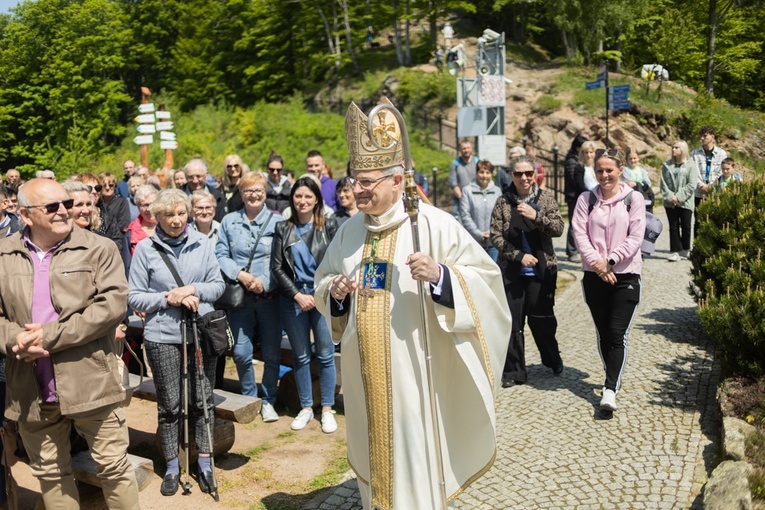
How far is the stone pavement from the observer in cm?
457

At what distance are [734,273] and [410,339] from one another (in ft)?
11.4

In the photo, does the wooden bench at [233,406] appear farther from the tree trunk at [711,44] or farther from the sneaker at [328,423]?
the tree trunk at [711,44]

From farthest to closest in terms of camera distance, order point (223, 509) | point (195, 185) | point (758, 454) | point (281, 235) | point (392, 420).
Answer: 1. point (195, 185)
2. point (281, 235)
3. point (223, 509)
4. point (758, 454)
5. point (392, 420)

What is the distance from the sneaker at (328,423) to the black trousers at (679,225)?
7508 mm

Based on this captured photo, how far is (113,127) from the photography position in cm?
4222

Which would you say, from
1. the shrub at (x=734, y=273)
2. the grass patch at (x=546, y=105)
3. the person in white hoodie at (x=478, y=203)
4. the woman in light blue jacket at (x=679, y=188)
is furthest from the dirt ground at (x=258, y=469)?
the grass patch at (x=546, y=105)

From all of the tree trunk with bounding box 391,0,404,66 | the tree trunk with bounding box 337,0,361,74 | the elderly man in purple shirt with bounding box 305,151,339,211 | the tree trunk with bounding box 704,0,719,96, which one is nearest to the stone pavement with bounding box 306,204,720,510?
the elderly man in purple shirt with bounding box 305,151,339,211

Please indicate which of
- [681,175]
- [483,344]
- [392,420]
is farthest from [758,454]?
[681,175]

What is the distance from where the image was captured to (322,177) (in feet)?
30.2

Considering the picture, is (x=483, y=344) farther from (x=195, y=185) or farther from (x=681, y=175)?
(x=681, y=175)

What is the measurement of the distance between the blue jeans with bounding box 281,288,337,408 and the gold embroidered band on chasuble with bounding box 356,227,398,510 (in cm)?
212

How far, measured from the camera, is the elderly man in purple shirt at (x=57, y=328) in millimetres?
3787

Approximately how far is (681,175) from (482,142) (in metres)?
3.60

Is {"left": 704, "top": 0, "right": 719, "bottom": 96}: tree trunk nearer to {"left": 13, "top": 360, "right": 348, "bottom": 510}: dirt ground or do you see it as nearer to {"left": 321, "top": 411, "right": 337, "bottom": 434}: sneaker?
{"left": 321, "top": 411, "right": 337, "bottom": 434}: sneaker
